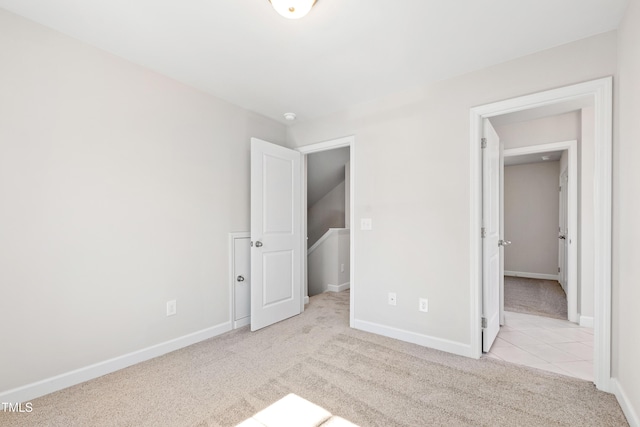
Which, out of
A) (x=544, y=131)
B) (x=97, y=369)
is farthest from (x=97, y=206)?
(x=544, y=131)

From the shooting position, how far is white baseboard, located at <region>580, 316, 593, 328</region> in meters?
3.01

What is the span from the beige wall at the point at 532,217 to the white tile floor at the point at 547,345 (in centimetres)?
310

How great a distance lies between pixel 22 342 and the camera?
5.79 ft

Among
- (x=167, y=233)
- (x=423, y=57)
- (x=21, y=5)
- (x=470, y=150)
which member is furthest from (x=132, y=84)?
(x=470, y=150)

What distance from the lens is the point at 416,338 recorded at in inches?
104

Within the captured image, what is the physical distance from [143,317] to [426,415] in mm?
2127

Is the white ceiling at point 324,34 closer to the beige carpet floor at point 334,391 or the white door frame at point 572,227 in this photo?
the white door frame at point 572,227

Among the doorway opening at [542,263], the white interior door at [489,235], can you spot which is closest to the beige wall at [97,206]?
the white interior door at [489,235]

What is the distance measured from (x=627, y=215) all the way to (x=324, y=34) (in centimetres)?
208

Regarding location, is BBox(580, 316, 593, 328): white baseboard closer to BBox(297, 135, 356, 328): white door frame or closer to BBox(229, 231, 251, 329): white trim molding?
BBox(297, 135, 356, 328): white door frame

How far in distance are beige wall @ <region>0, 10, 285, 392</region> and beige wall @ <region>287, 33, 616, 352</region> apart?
1462 millimetres

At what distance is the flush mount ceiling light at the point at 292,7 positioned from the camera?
5.06ft

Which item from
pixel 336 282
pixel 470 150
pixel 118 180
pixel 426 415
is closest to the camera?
pixel 426 415

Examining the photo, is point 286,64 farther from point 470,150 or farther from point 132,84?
point 470,150
